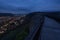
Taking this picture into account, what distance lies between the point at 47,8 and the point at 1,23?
50 centimetres

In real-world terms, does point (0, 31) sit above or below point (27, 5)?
below

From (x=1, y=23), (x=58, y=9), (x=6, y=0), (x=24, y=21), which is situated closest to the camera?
(x=6, y=0)

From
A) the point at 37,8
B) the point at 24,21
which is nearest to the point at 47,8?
the point at 37,8

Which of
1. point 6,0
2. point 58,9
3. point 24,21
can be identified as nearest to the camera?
point 6,0

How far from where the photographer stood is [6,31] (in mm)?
1094

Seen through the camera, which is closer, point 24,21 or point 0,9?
point 0,9

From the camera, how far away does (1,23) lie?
4.16 ft

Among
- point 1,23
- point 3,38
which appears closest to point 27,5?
point 3,38

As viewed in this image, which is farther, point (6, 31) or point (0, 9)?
point (6, 31)

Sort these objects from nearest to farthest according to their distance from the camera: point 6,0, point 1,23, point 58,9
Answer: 1. point 6,0
2. point 58,9
3. point 1,23

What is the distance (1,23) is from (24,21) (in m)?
0.24

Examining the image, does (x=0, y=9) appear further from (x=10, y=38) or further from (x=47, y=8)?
(x=47, y=8)

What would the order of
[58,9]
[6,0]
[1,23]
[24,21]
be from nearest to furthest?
1. [6,0]
2. [58,9]
3. [1,23]
4. [24,21]

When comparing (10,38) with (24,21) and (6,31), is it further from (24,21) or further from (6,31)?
(24,21)
